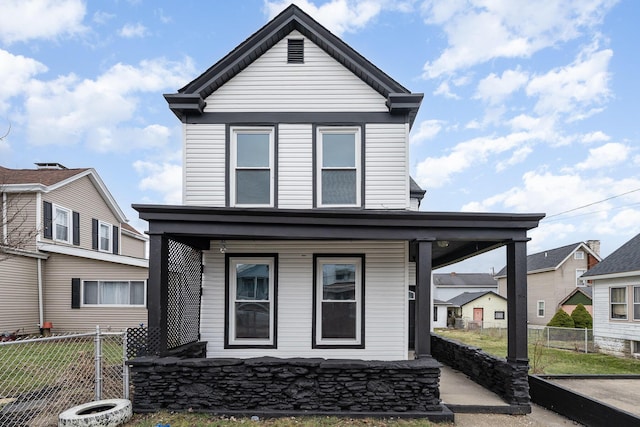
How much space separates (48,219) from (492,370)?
15.9 meters

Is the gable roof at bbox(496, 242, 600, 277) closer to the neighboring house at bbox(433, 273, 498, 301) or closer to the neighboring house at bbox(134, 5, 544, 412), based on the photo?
the neighboring house at bbox(433, 273, 498, 301)

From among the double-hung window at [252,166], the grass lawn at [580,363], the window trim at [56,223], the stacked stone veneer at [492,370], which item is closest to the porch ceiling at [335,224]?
the double-hung window at [252,166]

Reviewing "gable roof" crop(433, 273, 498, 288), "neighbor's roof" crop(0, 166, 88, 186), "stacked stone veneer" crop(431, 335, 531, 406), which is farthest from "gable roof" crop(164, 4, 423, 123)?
"gable roof" crop(433, 273, 498, 288)

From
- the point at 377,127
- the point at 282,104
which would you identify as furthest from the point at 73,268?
the point at 377,127

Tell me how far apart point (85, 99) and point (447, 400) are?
1952cm

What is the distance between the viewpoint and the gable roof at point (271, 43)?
7.75m

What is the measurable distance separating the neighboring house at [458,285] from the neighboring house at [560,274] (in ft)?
52.8

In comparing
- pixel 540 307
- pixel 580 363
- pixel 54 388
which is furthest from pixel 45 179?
pixel 540 307

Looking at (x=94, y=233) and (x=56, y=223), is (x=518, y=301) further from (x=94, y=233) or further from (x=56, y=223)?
(x=94, y=233)

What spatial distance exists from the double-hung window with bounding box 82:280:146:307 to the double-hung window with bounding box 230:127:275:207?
28.9 ft

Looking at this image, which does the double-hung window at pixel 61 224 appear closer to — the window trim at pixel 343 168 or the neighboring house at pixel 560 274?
the window trim at pixel 343 168

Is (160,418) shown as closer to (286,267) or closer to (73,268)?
(286,267)

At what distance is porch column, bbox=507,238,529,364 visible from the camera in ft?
20.5

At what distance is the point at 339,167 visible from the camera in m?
7.75
